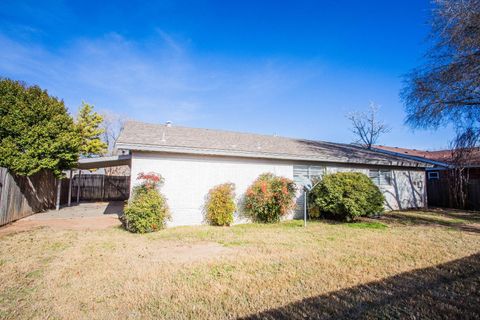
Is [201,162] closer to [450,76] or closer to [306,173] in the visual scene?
[306,173]

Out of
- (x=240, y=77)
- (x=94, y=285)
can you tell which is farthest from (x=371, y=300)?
(x=240, y=77)

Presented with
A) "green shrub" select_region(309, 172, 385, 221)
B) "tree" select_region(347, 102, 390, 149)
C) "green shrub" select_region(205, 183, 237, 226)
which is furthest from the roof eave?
"tree" select_region(347, 102, 390, 149)

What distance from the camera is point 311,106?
17.9 meters

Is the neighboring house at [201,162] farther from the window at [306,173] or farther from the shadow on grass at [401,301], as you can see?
the shadow on grass at [401,301]

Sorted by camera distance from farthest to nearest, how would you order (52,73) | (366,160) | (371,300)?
(52,73) < (366,160) < (371,300)

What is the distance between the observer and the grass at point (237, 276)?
3.17 metres

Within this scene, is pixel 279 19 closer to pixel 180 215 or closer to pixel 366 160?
pixel 366 160

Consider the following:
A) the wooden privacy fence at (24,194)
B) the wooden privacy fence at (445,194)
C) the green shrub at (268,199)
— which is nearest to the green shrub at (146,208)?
the green shrub at (268,199)

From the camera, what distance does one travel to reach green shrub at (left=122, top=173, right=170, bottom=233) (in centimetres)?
789

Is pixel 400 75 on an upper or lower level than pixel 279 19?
lower

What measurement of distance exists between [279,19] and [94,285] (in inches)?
485

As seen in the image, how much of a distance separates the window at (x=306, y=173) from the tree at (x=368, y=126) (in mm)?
19987

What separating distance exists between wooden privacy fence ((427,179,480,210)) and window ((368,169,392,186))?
5.46 meters

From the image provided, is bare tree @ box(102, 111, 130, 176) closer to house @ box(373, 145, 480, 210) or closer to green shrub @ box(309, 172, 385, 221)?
green shrub @ box(309, 172, 385, 221)
